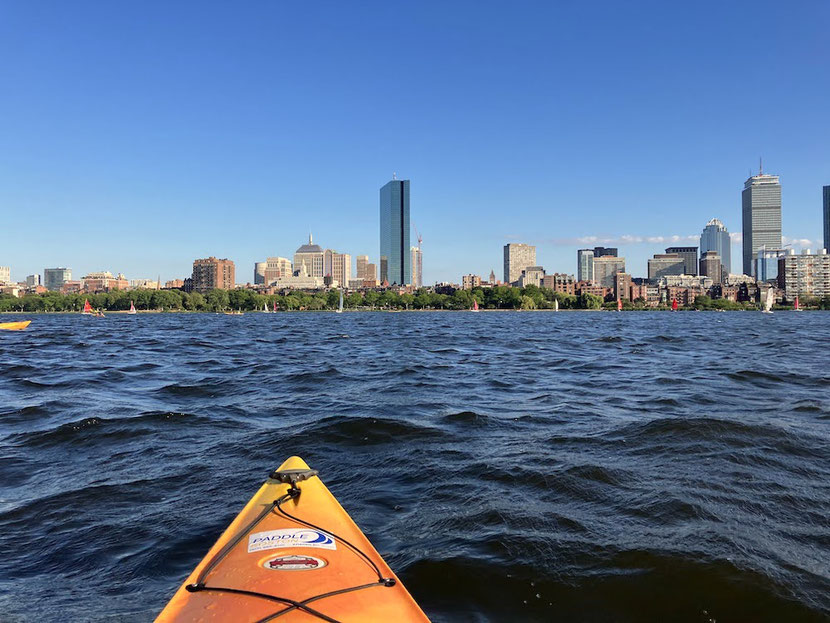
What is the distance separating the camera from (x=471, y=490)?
6.95m

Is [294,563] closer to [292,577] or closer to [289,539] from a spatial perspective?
[292,577]

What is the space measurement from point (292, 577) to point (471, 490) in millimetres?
3749

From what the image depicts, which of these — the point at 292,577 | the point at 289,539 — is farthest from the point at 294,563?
the point at 289,539

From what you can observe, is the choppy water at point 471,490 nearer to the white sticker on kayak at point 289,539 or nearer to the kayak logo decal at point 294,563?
the white sticker on kayak at point 289,539

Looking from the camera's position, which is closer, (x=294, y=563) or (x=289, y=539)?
(x=294, y=563)

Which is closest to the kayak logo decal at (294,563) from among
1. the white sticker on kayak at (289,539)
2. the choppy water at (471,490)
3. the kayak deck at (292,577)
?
the kayak deck at (292,577)

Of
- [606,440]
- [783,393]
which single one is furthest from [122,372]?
[783,393]

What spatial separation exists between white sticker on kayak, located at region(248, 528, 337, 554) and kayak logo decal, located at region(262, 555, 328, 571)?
0.68ft

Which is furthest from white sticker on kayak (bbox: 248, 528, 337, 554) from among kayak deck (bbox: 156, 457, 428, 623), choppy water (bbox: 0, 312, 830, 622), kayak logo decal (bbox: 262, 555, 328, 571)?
choppy water (bbox: 0, 312, 830, 622)

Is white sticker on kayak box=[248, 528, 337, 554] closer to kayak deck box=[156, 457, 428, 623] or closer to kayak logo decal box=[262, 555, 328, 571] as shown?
kayak deck box=[156, 457, 428, 623]

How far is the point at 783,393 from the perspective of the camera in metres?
14.2

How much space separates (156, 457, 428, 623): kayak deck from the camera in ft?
10.7

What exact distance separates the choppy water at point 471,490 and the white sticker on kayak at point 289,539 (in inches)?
42.0

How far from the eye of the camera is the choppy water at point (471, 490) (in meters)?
4.63
